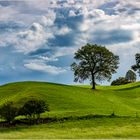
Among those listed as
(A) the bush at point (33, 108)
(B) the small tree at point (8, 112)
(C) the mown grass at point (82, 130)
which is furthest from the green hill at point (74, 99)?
(C) the mown grass at point (82, 130)

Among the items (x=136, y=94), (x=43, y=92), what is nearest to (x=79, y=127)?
(x=43, y=92)

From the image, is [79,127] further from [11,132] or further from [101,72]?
[101,72]

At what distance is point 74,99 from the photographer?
9962cm

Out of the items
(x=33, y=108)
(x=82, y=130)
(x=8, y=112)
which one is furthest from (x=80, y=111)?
(x=82, y=130)

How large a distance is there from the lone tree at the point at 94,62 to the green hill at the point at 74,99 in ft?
26.5

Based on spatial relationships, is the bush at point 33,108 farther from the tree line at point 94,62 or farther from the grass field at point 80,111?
the tree line at point 94,62

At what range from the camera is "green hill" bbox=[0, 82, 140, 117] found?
290 feet

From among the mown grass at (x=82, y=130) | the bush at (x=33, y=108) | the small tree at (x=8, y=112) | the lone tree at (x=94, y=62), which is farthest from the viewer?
the lone tree at (x=94, y=62)

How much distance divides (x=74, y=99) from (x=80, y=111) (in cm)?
1371

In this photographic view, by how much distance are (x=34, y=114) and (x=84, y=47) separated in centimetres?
5483

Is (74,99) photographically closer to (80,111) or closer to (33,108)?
(80,111)

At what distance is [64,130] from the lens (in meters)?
67.8

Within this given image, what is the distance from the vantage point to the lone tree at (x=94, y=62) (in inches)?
5197

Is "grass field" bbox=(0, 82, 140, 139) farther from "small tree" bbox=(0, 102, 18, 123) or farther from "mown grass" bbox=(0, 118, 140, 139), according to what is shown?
"small tree" bbox=(0, 102, 18, 123)
